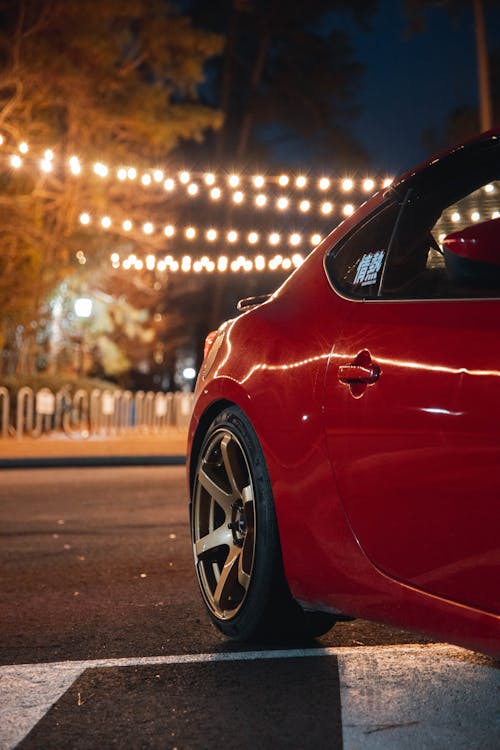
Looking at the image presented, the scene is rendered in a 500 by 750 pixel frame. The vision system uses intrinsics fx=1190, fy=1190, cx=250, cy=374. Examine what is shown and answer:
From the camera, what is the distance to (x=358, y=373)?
11.0 ft

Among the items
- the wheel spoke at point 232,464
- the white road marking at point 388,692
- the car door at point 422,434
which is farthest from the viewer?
the wheel spoke at point 232,464

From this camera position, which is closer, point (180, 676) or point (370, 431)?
point (370, 431)

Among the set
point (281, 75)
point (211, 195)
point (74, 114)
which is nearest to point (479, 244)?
point (211, 195)

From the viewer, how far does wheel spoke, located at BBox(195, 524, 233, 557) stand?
164 inches

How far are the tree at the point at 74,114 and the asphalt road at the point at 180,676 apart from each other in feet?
52.0

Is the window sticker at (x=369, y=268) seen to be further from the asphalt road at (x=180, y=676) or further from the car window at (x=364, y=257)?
the asphalt road at (x=180, y=676)

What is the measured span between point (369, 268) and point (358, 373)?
46cm

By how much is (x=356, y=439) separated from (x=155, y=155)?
996 inches

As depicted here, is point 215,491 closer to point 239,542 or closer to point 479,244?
point 239,542

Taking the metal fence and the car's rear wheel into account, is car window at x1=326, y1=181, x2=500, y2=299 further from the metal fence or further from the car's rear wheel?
the metal fence

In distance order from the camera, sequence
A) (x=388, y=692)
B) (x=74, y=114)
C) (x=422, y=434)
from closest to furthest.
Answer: (x=422, y=434)
(x=388, y=692)
(x=74, y=114)

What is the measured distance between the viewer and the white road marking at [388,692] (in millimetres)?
3010

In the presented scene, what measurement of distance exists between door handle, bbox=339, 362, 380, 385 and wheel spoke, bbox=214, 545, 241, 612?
0.93 meters

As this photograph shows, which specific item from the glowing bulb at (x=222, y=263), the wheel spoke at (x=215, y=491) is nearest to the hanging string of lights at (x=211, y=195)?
the glowing bulb at (x=222, y=263)
